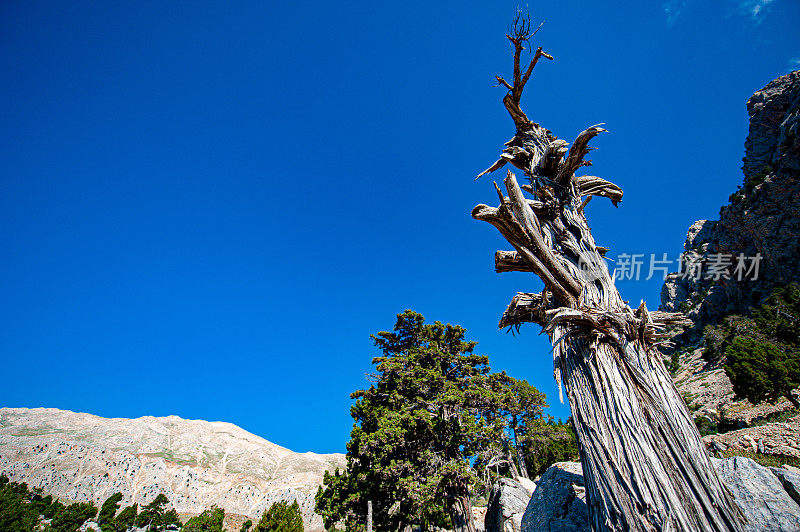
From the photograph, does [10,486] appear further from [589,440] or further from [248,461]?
[589,440]

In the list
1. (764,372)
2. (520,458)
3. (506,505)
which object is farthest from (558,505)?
(764,372)

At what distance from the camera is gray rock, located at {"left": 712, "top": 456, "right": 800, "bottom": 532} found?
280 cm

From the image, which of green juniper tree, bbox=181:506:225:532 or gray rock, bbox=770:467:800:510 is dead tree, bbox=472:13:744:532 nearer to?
gray rock, bbox=770:467:800:510

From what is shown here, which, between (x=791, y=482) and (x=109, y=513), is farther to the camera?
(x=109, y=513)

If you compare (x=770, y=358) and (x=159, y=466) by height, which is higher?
(x=770, y=358)

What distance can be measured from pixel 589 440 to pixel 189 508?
53.6 metres

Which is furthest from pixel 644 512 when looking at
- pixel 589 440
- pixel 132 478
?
pixel 132 478

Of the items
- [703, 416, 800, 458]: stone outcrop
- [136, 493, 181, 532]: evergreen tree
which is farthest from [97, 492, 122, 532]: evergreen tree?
[703, 416, 800, 458]: stone outcrop

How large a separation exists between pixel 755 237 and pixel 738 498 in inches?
2415

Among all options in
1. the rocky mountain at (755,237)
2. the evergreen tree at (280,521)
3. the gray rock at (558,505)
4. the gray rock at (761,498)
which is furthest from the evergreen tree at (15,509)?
the rocky mountain at (755,237)

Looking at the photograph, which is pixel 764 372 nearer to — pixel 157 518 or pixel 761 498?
pixel 761 498

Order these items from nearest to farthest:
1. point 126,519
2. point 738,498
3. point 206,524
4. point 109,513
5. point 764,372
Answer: point 738,498 → point 764,372 → point 206,524 → point 126,519 → point 109,513

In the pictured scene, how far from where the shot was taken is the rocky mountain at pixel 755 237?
3938 centimetres

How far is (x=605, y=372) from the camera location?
235cm
